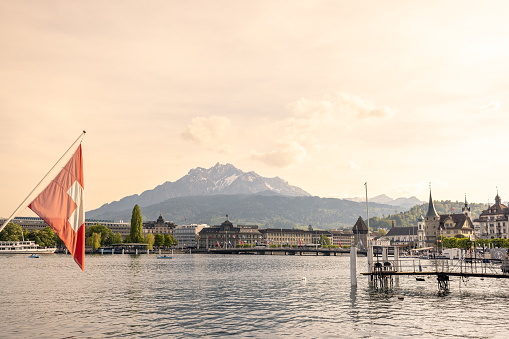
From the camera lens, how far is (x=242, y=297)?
194 feet

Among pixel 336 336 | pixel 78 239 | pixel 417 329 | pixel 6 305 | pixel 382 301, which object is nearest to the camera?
pixel 78 239

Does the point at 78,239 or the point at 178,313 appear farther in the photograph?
the point at 178,313

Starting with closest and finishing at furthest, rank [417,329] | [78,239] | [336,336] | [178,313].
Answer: [78,239]
[336,336]
[417,329]
[178,313]

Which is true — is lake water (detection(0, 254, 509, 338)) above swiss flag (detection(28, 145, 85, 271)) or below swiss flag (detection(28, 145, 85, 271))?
below

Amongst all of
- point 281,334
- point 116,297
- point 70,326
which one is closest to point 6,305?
point 116,297

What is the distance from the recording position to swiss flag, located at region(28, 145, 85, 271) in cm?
2175

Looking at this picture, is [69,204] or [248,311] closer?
[69,204]

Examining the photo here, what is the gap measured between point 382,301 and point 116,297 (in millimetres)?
30719

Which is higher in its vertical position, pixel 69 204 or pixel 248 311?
pixel 69 204

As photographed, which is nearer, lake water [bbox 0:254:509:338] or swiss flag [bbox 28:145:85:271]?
swiss flag [bbox 28:145:85:271]

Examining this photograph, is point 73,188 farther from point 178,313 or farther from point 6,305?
point 6,305

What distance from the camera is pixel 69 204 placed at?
2253 cm

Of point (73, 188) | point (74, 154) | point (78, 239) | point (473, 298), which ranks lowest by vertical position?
point (473, 298)

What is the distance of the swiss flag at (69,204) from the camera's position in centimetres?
2175
